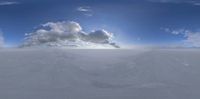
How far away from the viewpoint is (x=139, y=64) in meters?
17.3

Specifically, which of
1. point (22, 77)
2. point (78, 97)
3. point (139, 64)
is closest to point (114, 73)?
point (139, 64)

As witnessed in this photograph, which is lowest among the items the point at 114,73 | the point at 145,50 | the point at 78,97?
Answer: the point at 78,97

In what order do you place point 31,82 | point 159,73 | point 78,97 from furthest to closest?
point 159,73 < point 31,82 < point 78,97

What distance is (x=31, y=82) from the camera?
15836 mm

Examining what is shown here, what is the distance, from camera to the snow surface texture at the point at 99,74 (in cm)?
1519

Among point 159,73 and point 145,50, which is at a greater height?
point 145,50

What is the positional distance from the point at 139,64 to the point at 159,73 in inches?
35.3

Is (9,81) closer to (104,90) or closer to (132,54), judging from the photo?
(104,90)

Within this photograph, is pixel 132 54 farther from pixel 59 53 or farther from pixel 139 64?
pixel 59 53

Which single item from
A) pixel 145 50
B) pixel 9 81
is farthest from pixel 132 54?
pixel 9 81

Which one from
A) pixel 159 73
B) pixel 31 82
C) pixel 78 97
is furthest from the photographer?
pixel 159 73

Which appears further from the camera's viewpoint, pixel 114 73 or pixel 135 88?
pixel 114 73

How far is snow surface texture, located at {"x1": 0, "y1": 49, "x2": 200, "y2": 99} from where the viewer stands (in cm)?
1519

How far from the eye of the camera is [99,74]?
→ 1661 centimetres
